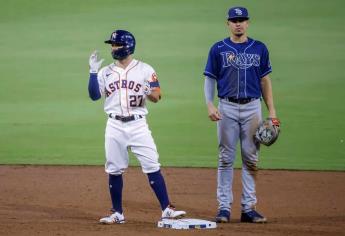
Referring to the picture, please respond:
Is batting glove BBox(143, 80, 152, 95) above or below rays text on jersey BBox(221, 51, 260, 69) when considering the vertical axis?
below

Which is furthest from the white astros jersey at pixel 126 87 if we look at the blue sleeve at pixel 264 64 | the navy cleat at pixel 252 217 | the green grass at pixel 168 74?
the green grass at pixel 168 74

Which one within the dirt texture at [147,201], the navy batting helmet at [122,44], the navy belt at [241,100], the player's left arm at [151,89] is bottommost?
the dirt texture at [147,201]

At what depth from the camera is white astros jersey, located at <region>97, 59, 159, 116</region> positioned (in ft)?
27.0

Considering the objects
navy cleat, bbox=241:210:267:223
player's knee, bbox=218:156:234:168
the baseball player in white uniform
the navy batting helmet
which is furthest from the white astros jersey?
navy cleat, bbox=241:210:267:223

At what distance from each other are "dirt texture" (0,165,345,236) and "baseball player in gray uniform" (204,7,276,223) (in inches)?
11.0

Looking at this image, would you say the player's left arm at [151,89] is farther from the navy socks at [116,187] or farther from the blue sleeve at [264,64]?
the blue sleeve at [264,64]

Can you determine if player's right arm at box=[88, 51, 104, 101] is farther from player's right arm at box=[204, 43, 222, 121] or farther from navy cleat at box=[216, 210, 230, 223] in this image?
navy cleat at box=[216, 210, 230, 223]

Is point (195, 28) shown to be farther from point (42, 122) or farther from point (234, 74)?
point (234, 74)

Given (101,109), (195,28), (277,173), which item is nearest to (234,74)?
(277,173)

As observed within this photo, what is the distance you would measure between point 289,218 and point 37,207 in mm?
2349

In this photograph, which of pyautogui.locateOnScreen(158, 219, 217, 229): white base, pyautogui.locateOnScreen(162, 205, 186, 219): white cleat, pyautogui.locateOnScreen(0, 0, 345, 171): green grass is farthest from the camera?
pyautogui.locateOnScreen(0, 0, 345, 171): green grass

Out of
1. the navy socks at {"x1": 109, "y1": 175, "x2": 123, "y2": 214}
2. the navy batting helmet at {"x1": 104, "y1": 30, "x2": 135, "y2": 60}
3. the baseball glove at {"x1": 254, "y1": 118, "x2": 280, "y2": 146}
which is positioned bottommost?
the navy socks at {"x1": 109, "y1": 175, "x2": 123, "y2": 214}

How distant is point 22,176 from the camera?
11.0 m

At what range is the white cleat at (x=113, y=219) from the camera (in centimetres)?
832
